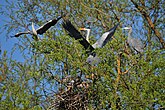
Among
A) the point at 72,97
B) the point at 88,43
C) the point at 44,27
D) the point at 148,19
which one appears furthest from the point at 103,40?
the point at 148,19

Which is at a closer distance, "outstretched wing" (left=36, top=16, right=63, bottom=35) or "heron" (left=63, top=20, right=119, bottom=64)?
"heron" (left=63, top=20, right=119, bottom=64)

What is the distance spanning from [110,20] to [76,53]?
2311mm

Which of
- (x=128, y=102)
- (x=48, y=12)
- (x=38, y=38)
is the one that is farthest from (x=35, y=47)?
(x=48, y=12)

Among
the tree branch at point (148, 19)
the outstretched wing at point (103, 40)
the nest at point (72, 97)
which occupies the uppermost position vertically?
the tree branch at point (148, 19)

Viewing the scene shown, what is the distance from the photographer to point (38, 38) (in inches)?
125

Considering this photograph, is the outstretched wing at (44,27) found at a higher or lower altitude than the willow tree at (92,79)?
higher

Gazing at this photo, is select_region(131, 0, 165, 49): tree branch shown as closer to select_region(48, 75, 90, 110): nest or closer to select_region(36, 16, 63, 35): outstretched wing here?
select_region(36, 16, 63, 35): outstretched wing

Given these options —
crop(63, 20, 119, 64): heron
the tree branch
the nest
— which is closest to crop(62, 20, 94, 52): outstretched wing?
crop(63, 20, 119, 64): heron

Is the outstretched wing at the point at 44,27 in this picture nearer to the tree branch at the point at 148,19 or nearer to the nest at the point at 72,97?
the nest at the point at 72,97

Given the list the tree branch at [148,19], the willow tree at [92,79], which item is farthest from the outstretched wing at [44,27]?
the tree branch at [148,19]

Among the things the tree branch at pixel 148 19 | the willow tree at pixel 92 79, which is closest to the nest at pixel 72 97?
the willow tree at pixel 92 79

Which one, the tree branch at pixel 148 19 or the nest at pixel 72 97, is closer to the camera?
the nest at pixel 72 97

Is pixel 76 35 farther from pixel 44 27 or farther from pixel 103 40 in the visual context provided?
pixel 44 27

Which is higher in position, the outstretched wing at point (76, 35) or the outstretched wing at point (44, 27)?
the outstretched wing at point (44, 27)
